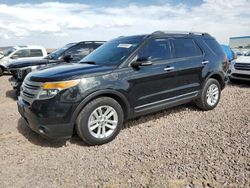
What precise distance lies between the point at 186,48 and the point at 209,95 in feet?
4.21

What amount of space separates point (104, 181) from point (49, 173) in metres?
0.78

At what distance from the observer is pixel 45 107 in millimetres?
3855

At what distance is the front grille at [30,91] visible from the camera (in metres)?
4.02

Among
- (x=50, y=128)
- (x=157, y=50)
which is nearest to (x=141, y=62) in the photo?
(x=157, y=50)

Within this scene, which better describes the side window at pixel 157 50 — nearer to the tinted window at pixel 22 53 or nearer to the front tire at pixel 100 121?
the front tire at pixel 100 121

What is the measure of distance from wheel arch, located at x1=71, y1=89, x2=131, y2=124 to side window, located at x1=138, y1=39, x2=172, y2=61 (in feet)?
2.88

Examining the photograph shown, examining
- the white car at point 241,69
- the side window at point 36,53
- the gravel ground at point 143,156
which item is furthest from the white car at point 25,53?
the white car at point 241,69

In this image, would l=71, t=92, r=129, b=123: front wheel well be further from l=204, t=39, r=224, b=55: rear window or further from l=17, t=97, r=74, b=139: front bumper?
Result: l=204, t=39, r=224, b=55: rear window

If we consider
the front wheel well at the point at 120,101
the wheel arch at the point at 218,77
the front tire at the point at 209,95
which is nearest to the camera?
the front wheel well at the point at 120,101

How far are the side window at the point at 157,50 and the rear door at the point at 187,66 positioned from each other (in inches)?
7.4

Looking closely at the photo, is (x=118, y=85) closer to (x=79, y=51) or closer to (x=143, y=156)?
(x=143, y=156)

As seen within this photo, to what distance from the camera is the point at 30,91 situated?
416 centimetres

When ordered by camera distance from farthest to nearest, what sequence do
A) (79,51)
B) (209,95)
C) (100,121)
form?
(79,51) < (209,95) < (100,121)

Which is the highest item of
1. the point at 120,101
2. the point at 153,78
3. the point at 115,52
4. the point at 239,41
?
the point at 239,41
